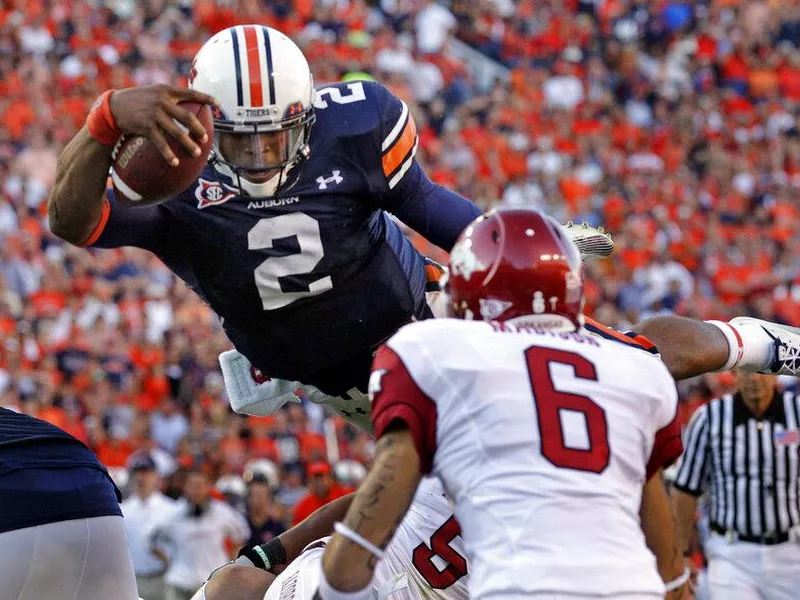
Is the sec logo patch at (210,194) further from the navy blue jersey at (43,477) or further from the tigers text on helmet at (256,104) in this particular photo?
the navy blue jersey at (43,477)

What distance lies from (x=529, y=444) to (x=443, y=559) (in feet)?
4.65

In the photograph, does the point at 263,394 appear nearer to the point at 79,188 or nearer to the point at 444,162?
the point at 79,188

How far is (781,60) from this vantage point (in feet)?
58.7

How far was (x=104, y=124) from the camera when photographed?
3.80 m

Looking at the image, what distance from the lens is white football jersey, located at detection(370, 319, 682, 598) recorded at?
9.65 ft

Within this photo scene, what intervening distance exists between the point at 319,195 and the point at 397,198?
0.87 feet

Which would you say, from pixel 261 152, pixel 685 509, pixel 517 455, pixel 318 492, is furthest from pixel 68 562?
pixel 318 492

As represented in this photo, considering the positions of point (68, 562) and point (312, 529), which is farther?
point (312, 529)

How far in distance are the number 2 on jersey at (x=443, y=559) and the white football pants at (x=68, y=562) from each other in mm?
872

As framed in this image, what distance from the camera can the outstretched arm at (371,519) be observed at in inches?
117

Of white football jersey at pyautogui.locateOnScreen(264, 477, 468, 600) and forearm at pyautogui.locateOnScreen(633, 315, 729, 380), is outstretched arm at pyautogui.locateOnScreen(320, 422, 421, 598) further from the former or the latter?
forearm at pyautogui.locateOnScreen(633, 315, 729, 380)

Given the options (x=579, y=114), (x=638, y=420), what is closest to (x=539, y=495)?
(x=638, y=420)

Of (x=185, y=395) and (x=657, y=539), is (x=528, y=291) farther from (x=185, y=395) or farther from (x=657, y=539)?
(x=185, y=395)

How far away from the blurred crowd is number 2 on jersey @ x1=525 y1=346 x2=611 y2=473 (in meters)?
6.77
